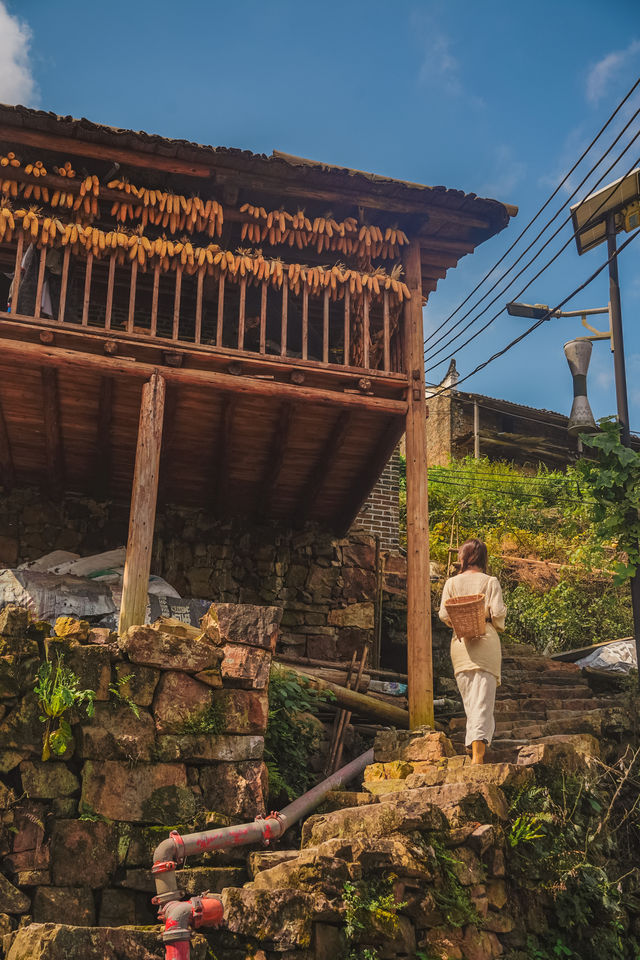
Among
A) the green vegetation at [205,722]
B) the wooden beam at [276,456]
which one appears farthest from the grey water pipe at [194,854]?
the wooden beam at [276,456]

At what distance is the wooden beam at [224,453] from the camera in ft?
32.7

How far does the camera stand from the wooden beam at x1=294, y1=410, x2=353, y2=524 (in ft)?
33.8

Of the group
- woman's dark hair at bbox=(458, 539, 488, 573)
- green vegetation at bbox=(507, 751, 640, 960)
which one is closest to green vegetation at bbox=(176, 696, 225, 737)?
green vegetation at bbox=(507, 751, 640, 960)

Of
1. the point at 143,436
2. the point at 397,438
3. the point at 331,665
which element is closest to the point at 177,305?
the point at 143,436

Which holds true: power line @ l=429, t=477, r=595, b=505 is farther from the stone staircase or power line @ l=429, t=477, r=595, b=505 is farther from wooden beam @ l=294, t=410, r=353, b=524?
wooden beam @ l=294, t=410, r=353, b=524

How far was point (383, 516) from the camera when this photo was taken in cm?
1399

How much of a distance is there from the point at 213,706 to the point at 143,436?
3.09 m

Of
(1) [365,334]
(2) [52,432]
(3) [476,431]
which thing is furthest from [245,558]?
(3) [476,431]

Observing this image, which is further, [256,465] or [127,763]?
[256,465]

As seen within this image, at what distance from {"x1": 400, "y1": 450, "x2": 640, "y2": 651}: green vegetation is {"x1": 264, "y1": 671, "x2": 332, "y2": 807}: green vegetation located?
3228mm

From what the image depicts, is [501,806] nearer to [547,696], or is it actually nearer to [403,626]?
[547,696]

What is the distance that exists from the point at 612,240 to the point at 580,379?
4.89ft

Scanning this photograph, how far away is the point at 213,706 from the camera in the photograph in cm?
686

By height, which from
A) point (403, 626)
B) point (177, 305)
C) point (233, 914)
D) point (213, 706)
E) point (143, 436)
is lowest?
point (233, 914)
